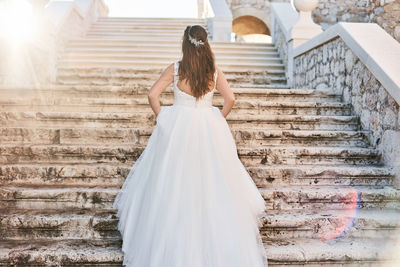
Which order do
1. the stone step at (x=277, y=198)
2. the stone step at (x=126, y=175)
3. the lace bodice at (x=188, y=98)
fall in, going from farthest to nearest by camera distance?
the stone step at (x=126, y=175) < the stone step at (x=277, y=198) < the lace bodice at (x=188, y=98)

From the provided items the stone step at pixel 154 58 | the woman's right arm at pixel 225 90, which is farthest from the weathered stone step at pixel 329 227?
the stone step at pixel 154 58

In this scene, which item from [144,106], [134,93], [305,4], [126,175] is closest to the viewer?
[126,175]

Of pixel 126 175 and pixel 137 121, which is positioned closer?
pixel 126 175

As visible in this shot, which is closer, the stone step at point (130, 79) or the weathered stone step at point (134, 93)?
the weathered stone step at point (134, 93)

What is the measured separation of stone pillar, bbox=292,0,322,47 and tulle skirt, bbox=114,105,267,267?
423 centimetres

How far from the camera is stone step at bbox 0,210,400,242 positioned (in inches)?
115

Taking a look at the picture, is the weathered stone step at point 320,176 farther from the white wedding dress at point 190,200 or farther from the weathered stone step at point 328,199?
the white wedding dress at point 190,200

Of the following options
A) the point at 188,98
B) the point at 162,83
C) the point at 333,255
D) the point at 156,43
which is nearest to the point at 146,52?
the point at 156,43

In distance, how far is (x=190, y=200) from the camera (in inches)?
95.8

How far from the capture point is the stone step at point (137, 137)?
3.95m

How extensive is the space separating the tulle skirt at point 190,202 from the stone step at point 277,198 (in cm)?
44

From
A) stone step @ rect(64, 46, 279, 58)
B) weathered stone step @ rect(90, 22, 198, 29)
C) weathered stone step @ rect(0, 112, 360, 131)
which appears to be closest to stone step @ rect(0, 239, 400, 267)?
weathered stone step @ rect(0, 112, 360, 131)

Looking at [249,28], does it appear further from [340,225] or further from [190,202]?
[190,202]

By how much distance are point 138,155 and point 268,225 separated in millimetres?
1524
